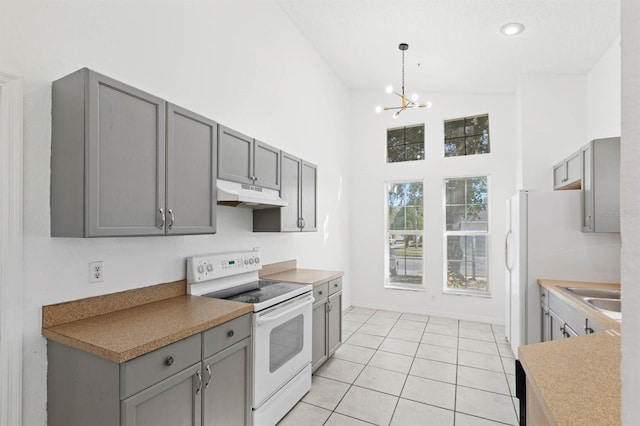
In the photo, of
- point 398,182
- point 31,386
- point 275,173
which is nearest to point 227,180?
point 275,173

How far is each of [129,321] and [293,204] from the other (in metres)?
1.89

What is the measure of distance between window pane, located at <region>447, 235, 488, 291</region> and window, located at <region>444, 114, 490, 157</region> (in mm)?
1342

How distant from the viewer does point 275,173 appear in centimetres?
307

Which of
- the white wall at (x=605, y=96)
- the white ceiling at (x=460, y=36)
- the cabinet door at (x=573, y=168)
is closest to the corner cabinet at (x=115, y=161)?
the white ceiling at (x=460, y=36)

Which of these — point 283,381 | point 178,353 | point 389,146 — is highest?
point 389,146

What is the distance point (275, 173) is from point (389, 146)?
320cm

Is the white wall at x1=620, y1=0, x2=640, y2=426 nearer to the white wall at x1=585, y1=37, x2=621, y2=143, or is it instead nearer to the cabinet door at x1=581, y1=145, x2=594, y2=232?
the cabinet door at x1=581, y1=145, x2=594, y2=232

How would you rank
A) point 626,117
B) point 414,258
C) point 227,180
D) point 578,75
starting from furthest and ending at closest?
point 414,258, point 578,75, point 227,180, point 626,117

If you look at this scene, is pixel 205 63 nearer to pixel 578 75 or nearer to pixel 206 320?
pixel 206 320

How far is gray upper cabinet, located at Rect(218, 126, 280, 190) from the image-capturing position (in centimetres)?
243

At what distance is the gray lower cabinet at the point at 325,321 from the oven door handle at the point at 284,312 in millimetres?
264

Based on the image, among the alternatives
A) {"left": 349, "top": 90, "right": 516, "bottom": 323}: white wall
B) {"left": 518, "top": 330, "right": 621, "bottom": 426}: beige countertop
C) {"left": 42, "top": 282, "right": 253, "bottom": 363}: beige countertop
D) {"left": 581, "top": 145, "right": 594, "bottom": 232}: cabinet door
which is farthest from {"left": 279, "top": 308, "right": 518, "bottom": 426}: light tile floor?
{"left": 581, "top": 145, "right": 594, "bottom": 232}: cabinet door

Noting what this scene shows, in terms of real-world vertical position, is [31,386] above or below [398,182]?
below

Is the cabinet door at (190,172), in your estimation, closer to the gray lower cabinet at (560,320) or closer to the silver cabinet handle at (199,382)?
the silver cabinet handle at (199,382)
